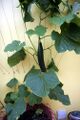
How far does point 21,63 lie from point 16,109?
1.38ft

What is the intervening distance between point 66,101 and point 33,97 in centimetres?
25

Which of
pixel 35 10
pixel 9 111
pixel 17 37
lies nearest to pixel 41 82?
pixel 9 111

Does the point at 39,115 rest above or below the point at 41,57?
below

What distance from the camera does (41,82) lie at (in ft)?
4.26

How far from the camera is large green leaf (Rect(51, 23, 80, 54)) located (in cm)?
130

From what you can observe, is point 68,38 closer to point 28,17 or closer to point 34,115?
point 28,17

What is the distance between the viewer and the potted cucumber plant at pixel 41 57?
128 centimetres

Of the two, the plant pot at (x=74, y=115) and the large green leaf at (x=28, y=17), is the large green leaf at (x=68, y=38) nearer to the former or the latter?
the large green leaf at (x=28, y=17)

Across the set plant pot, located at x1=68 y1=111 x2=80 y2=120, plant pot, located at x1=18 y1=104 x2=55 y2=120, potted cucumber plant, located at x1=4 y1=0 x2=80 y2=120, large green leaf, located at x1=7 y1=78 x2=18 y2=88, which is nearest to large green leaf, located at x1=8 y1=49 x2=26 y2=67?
potted cucumber plant, located at x1=4 y1=0 x2=80 y2=120

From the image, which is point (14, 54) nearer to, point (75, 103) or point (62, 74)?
point (62, 74)

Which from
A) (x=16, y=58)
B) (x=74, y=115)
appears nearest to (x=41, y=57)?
(x=16, y=58)

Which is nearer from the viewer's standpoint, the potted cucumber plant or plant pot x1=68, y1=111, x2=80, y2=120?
the potted cucumber plant

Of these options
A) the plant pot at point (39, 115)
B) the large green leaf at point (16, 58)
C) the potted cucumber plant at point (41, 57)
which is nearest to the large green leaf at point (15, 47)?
the potted cucumber plant at point (41, 57)

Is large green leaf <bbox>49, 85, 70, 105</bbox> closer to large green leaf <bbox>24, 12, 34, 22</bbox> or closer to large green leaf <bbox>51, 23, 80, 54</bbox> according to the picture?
large green leaf <bbox>51, 23, 80, 54</bbox>
